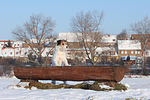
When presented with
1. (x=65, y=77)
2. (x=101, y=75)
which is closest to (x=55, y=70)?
(x=65, y=77)

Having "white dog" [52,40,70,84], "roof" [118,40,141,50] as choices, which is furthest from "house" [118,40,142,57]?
"white dog" [52,40,70,84]

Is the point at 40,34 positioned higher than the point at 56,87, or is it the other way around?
the point at 40,34

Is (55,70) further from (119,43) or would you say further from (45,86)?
(119,43)

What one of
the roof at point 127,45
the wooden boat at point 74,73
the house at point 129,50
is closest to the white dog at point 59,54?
the wooden boat at point 74,73

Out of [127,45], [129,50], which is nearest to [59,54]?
[129,50]

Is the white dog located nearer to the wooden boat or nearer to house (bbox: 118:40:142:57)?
the wooden boat

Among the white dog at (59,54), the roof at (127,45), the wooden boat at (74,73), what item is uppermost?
the roof at (127,45)

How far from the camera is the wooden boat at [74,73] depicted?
847 centimetres

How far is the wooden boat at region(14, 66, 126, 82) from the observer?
8469 millimetres

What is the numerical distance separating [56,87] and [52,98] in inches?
90.5

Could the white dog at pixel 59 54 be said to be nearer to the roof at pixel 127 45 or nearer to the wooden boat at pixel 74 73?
the wooden boat at pixel 74 73

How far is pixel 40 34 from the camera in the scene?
116ft

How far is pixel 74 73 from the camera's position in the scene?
8.73 metres

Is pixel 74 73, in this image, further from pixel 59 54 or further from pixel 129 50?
pixel 129 50
